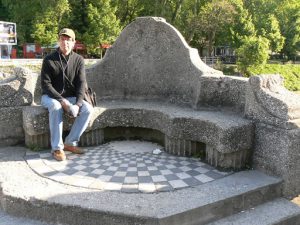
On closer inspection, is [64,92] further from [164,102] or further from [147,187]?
[164,102]

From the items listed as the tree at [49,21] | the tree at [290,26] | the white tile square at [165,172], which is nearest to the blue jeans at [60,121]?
the white tile square at [165,172]

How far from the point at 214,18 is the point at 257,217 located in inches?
1254

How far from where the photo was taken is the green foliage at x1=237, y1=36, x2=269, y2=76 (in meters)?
29.8

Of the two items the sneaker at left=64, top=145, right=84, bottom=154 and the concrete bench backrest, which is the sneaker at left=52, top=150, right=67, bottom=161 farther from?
the concrete bench backrest

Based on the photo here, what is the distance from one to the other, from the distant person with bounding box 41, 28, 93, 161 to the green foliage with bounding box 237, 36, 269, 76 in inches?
1051

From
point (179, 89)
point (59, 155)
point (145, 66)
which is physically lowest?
point (59, 155)

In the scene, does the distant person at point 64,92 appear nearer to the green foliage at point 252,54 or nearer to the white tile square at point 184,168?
the white tile square at point 184,168

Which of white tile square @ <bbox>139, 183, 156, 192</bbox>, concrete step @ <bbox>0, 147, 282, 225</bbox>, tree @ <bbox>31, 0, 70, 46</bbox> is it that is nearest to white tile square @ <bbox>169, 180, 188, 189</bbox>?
concrete step @ <bbox>0, 147, 282, 225</bbox>

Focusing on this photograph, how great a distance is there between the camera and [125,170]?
4637 mm

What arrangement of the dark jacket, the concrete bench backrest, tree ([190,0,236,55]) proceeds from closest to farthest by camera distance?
the dark jacket → the concrete bench backrest → tree ([190,0,236,55])

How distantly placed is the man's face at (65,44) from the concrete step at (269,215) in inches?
120

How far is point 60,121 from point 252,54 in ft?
89.2

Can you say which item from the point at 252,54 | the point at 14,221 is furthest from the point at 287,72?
the point at 14,221

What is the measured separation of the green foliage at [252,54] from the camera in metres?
29.8
